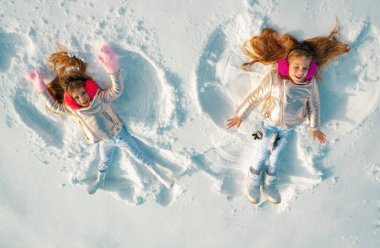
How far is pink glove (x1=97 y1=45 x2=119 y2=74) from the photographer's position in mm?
2230

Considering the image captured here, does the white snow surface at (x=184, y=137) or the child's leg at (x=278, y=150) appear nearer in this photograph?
the white snow surface at (x=184, y=137)

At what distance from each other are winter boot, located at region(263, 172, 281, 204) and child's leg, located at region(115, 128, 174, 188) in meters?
0.83

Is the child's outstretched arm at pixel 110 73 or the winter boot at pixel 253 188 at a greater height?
the child's outstretched arm at pixel 110 73

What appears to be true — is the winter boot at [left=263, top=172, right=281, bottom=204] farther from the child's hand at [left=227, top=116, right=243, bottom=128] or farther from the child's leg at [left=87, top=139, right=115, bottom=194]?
the child's leg at [left=87, top=139, right=115, bottom=194]

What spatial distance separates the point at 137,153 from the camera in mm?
2592

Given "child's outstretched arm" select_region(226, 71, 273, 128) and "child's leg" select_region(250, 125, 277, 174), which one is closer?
"child's outstretched arm" select_region(226, 71, 273, 128)

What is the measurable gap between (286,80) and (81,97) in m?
1.49

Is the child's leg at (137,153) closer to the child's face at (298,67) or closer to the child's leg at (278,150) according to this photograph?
the child's leg at (278,150)

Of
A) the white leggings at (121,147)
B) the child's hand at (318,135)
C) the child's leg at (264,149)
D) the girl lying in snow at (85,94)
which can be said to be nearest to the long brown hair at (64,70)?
the girl lying in snow at (85,94)

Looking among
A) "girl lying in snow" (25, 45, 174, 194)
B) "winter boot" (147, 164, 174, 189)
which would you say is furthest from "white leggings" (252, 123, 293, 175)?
"girl lying in snow" (25, 45, 174, 194)

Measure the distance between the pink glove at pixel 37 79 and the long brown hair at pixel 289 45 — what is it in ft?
5.24

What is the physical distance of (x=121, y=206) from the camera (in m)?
2.89

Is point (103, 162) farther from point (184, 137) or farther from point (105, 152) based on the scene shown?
point (184, 137)

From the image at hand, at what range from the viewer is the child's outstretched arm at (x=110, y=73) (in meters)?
2.23
